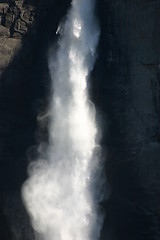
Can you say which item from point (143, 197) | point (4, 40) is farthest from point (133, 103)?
point (4, 40)

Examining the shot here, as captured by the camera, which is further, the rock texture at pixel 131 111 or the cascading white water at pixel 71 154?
the cascading white water at pixel 71 154

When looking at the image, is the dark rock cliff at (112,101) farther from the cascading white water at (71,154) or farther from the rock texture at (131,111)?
the cascading white water at (71,154)

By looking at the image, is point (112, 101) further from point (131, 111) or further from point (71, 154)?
point (71, 154)

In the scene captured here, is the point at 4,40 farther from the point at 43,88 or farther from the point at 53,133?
the point at 53,133

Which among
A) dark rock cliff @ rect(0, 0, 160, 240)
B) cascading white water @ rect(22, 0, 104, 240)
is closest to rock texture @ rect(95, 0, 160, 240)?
dark rock cliff @ rect(0, 0, 160, 240)

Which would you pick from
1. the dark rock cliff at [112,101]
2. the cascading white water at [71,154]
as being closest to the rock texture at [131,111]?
the dark rock cliff at [112,101]

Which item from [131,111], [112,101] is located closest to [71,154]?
[112,101]
